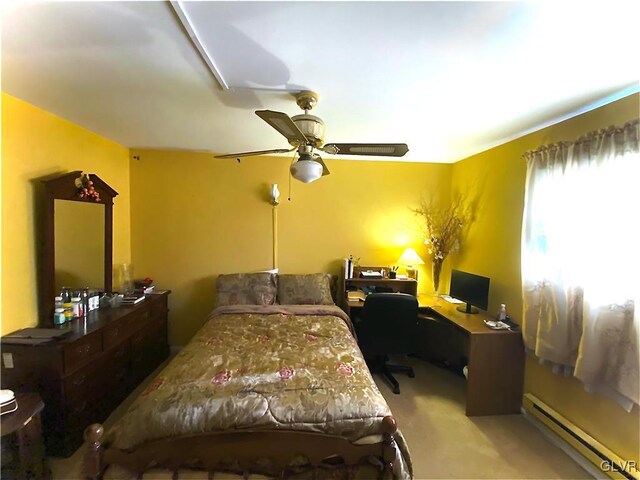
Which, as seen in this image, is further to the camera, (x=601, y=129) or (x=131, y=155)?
(x=131, y=155)

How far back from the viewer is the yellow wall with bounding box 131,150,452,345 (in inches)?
135

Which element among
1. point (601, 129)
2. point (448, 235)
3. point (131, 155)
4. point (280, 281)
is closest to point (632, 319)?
point (601, 129)

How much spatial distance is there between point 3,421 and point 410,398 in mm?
2795

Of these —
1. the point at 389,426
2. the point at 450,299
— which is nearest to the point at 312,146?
the point at 389,426

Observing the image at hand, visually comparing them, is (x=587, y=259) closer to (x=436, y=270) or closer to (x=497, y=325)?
(x=497, y=325)

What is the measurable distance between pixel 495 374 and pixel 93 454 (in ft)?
9.07

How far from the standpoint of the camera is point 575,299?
6.54 feet

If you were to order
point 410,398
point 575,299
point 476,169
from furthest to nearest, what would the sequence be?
point 476,169 < point 410,398 < point 575,299

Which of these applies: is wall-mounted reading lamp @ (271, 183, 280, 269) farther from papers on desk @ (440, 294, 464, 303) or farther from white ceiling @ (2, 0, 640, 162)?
papers on desk @ (440, 294, 464, 303)

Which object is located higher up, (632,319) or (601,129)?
(601,129)

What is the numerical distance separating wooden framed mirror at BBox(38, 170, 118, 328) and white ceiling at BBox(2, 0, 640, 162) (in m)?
0.58

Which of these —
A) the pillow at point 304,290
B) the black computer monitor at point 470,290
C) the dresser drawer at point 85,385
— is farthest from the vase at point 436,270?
the dresser drawer at point 85,385

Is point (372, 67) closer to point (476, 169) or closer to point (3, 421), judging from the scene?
point (476, 169)

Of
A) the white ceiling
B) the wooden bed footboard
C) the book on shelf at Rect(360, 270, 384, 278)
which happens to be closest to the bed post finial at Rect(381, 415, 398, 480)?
the wooden bed footboard
